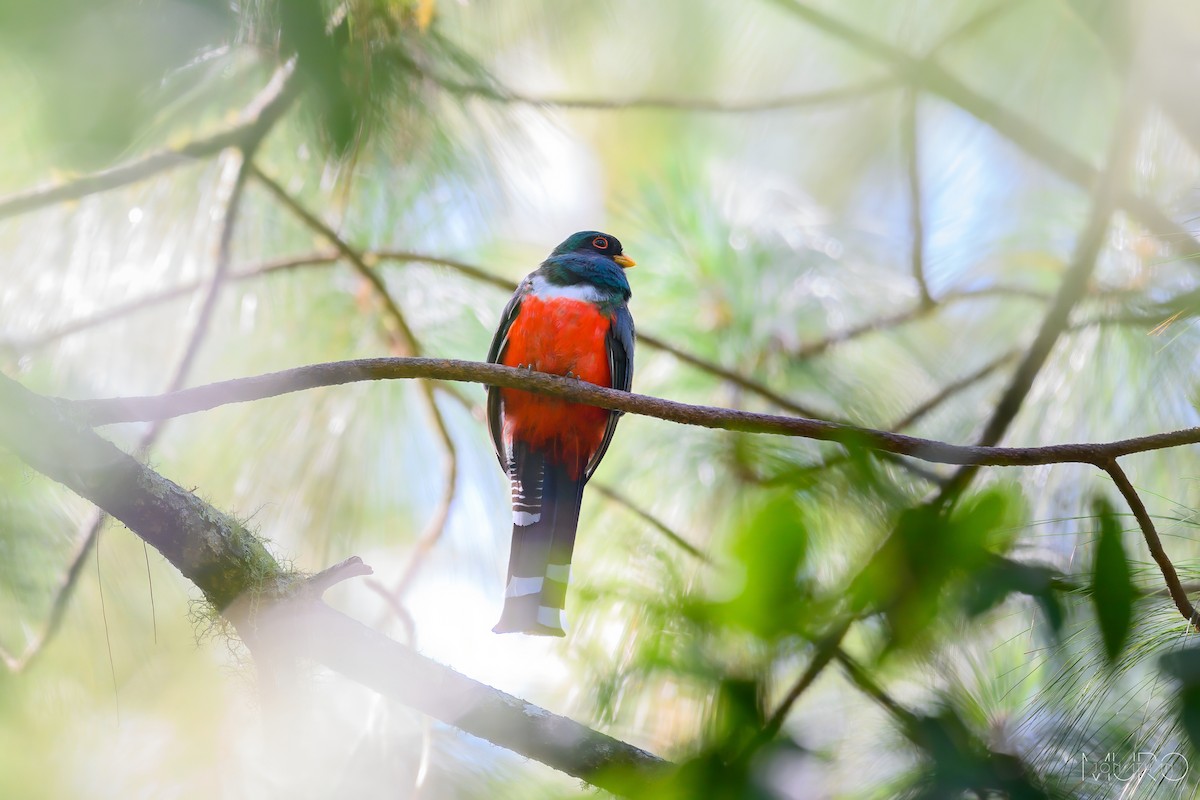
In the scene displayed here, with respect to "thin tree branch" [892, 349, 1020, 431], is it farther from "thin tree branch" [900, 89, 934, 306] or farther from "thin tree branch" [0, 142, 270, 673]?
"thin tree branch" [0, 142, 270, 673]

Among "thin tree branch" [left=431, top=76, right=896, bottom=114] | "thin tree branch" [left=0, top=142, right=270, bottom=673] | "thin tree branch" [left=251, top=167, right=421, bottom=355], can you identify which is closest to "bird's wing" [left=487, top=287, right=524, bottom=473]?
"thin tree branch" [left=251, top=167, right=421, bottom=355]

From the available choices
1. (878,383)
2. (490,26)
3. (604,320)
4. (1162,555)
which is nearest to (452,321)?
(604,320)

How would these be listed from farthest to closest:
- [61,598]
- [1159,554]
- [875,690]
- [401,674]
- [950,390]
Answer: [950,390] < [61,598] < [401,674] < [1159,554] < [875,690]

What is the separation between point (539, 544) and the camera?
10.6ft

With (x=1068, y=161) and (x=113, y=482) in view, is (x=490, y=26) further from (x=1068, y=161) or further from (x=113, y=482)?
(x=1068, y=161)

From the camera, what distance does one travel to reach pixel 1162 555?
168 centimetres

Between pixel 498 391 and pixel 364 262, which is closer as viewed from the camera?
pixel 364 262

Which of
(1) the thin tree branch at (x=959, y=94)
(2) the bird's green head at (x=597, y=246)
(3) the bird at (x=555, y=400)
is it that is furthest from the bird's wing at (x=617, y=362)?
(1) the thin tree branch at (x=959, y=94)

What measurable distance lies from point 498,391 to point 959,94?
71.5 inches

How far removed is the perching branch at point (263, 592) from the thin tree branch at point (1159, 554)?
3.55 ft

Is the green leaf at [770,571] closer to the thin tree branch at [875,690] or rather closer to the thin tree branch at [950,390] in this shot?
the thin tree branch at [875,690]

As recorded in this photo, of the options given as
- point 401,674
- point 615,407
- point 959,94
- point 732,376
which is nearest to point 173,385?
point 401,674

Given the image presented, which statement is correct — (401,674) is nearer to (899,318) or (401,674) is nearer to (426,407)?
(426,407)

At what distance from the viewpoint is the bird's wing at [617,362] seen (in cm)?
341
